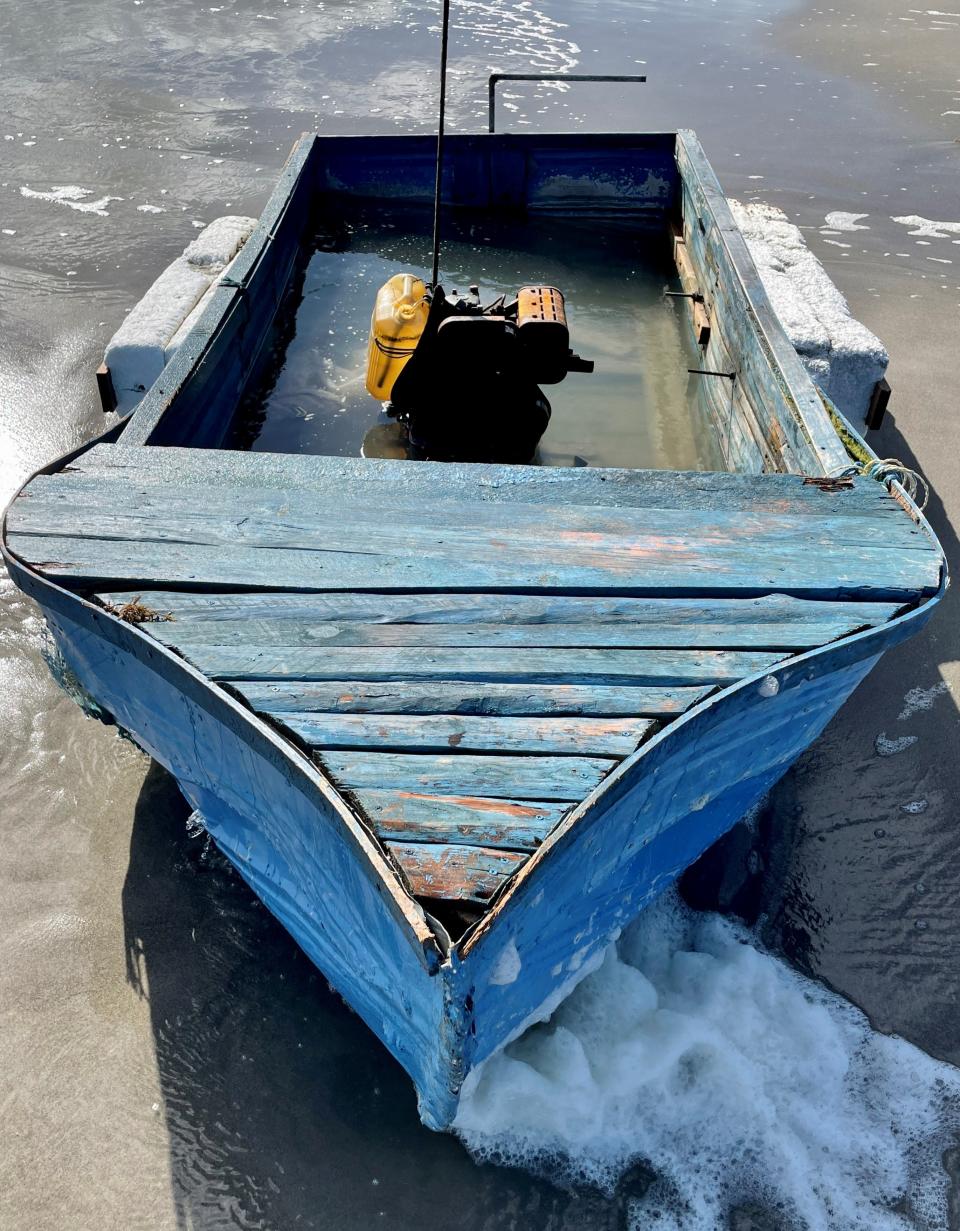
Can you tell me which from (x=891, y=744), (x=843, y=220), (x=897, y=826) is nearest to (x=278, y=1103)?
(x=897, y=826)

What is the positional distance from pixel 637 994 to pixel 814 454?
222 centimetres

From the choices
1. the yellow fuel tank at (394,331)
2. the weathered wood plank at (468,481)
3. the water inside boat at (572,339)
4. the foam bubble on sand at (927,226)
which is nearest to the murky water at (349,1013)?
the water inside boat at (572,339)

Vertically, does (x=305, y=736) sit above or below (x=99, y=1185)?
above

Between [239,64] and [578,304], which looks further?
[239,64]

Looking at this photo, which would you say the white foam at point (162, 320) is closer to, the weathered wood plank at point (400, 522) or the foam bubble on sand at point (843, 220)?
the weathered wood plank at point (400, 522)

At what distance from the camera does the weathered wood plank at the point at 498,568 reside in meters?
3.15

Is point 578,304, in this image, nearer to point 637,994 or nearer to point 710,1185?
point 637,994

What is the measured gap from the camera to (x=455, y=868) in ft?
7.59

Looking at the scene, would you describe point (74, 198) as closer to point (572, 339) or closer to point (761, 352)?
point (572, 339)

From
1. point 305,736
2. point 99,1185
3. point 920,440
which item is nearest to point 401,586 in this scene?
point 305,736

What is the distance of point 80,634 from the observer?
328 cm

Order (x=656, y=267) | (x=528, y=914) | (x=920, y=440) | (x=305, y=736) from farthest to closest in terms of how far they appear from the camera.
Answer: (x=656, y=267) < (x=920, y=440) < (x=305, y=736) < (x=528, y=914)

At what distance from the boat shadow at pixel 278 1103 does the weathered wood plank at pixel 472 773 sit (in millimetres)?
1378

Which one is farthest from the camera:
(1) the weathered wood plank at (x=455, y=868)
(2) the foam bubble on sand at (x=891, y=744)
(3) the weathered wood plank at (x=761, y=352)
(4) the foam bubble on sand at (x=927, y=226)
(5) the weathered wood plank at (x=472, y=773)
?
A: (4) the foam bubble on sand at (x=927, y=226)
